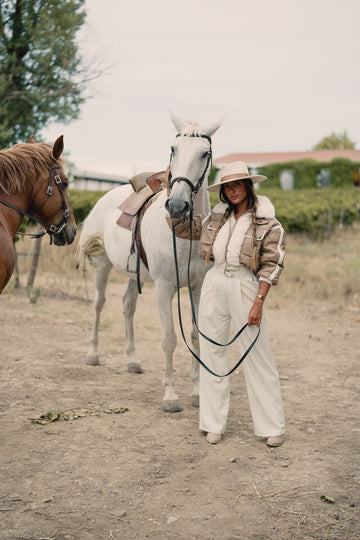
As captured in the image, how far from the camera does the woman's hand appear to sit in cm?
389

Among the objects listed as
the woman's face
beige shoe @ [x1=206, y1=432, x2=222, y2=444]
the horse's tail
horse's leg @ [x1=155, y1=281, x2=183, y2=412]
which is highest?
the woman's face

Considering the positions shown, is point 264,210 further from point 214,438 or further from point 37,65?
point 37,65

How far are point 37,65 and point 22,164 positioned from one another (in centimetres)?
898

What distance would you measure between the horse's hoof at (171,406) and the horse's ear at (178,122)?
7.86ft

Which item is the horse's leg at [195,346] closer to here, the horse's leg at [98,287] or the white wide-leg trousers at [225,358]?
the white wide-leg trousers at [225,358]

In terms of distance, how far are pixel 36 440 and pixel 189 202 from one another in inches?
84.3

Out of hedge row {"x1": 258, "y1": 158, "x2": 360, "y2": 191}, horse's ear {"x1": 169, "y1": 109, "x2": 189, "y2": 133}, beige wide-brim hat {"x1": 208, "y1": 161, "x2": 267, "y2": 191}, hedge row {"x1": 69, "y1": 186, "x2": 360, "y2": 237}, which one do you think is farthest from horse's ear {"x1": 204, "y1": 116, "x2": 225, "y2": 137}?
hedge row {"x1": 258, "y1": 158, "x2": 360, "y2": 191}

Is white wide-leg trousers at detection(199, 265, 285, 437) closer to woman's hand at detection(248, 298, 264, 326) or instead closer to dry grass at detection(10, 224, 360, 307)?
woman's hand at detection(248, 298, 264, 326)

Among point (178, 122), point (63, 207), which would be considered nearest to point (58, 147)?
point (63, 207)

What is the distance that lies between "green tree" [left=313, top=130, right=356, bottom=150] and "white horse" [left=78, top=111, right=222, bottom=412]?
5182cm

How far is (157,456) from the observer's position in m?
3.89

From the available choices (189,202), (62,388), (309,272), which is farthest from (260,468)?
(309,272)

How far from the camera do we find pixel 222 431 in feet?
13.7

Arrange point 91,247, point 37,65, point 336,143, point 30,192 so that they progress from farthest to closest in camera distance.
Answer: point 336,143 → point 37,65 → point 91,247 → point 30,192
